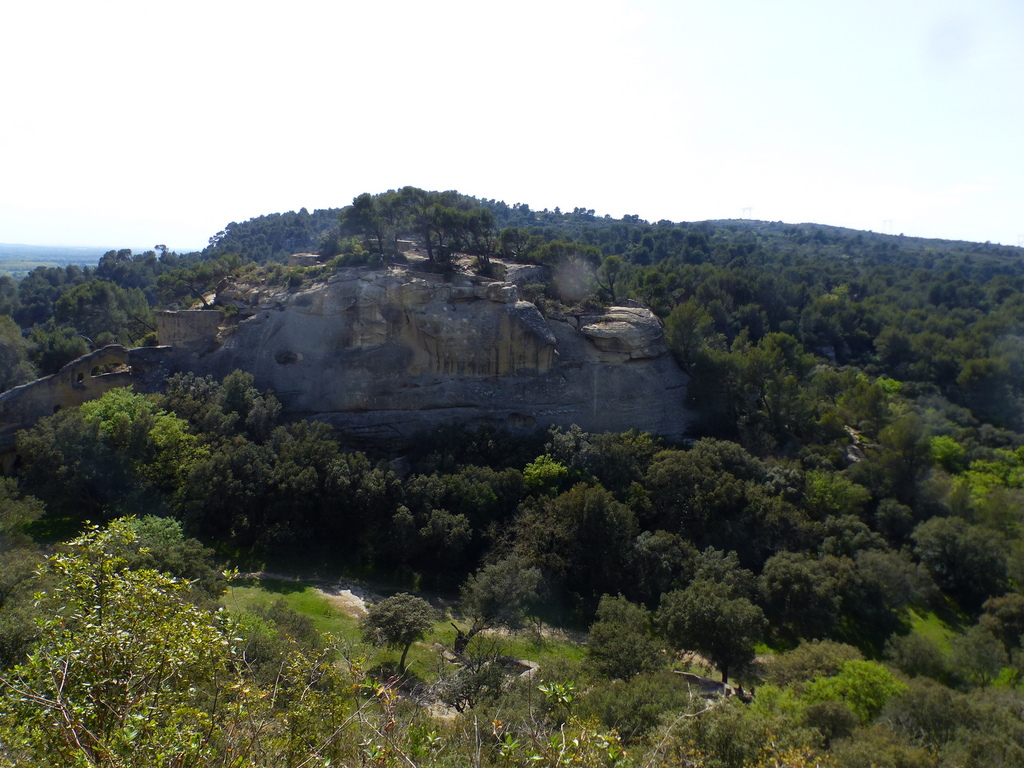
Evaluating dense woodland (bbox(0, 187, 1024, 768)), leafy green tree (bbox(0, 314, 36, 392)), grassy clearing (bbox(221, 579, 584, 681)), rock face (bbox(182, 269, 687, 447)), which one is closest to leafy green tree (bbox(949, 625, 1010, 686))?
dense woodland (bbox(0, 187, 1024, 768))

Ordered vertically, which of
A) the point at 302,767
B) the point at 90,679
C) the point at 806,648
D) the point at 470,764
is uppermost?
the point at 90,679

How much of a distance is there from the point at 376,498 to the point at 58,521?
1310 cm

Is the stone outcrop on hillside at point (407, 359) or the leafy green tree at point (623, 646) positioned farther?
the stone outcrop on hillside at point (407, 359)

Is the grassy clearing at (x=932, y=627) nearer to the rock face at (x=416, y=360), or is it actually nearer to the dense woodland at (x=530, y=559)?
the dense woodland at (x=530, y=559)

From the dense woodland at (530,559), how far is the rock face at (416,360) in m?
2.24

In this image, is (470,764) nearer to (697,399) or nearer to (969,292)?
(697,399)

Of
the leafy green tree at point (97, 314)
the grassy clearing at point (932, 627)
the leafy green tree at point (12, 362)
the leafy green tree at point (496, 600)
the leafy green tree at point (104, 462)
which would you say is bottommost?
the grassy clearing at point (932, 627)

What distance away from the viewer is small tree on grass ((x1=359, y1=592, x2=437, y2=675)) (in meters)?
17.2

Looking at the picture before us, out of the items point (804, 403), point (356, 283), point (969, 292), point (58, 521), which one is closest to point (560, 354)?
point (356, 283)

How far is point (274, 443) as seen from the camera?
86.6 ft

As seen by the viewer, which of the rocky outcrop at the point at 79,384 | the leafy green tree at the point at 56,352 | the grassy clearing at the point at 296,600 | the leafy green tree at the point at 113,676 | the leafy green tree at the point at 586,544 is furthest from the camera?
the leafy green tree at the point at 56,352

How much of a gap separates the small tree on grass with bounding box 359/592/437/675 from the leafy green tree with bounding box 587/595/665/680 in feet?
17.0

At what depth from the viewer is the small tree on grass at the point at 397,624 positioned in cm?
1719

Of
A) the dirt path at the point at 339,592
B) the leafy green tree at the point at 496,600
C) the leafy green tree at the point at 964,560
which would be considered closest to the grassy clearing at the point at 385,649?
the dirt path at the point at 339,592
